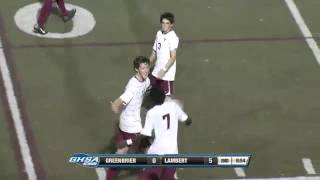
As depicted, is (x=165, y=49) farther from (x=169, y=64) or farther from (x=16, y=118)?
(x=16, y=118)

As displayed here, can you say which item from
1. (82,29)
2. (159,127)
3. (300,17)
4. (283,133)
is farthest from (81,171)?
(300,17)

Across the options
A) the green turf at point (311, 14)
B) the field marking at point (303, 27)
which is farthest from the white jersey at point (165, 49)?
the green turf at point (311, 14)

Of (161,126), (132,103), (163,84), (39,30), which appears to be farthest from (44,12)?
(161,126)

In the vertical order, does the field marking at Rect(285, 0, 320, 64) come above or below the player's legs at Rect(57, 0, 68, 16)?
below

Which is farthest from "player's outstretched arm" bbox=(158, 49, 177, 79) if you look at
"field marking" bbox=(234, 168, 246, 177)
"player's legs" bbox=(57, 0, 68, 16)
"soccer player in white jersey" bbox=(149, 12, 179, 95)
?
"player's legs" bbox=(57, 0, 68, 16)

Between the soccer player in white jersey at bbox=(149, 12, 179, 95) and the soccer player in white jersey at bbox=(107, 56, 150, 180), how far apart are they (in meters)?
1.78

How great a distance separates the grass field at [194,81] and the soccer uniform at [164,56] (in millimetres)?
806

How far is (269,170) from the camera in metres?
14.5

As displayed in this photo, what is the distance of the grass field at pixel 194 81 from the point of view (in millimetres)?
14836

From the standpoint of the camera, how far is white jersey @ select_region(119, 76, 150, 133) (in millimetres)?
13094

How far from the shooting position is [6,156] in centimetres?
1442

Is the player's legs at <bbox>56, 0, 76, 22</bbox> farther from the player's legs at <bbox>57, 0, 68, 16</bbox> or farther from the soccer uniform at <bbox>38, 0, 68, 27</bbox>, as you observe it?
the soccer uniform at <bbox>38, 0, 68, 27</bbox>

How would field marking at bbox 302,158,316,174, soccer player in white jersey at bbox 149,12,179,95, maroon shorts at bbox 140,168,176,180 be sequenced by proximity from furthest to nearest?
1. soccer player in white jersey at bbox 149,12,179,95
2. field marking at bbox 302,158,316,174
3. maroon shorts at bbox 140,168,176,180

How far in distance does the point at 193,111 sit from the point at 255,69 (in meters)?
1.94
